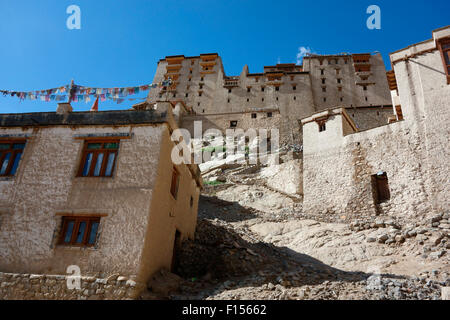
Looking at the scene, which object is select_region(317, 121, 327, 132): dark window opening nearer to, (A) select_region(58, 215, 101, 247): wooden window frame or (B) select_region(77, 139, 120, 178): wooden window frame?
(B) select_region(77, 139, 120, 178): wooden window frame

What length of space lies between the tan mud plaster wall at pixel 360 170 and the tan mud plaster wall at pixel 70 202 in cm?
1219

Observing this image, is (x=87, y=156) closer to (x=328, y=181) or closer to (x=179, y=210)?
(x=179, y=210)

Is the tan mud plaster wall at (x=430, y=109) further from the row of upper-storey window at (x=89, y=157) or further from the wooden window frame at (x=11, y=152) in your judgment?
the wooden window frame at (x=11, y=152)

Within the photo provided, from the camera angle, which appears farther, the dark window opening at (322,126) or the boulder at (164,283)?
the dark window opening at (322,126)

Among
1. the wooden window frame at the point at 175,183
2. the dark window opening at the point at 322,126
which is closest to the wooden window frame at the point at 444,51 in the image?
the dark window opening at the point at 322,126

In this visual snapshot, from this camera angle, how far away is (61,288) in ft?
27.2

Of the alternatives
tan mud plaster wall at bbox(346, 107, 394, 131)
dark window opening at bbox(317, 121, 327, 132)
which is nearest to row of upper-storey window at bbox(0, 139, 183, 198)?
dark window opening at bbox(317, 121, 327, 132)

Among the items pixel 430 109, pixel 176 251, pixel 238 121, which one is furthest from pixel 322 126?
pixel 238 121

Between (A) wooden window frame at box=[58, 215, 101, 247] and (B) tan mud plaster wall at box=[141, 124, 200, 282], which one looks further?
(B) tan mud plaster wall at box=[141, 124, 200, 282]

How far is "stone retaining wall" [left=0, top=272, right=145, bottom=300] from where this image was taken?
811 cm

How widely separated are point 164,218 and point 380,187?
12457mm

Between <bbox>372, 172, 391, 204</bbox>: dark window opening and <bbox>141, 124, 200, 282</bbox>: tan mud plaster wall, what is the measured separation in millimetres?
10544

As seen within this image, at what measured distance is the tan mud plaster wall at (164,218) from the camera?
358 inches
